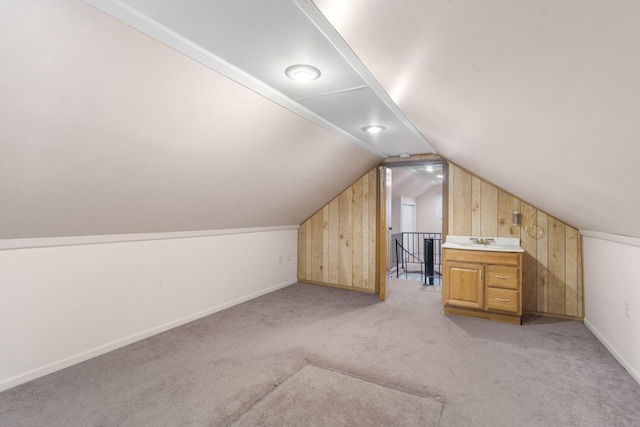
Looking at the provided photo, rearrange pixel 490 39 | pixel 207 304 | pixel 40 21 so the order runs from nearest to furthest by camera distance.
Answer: pixel 490 39
pixel 40 21
pixel 207 304

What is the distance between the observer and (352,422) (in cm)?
176

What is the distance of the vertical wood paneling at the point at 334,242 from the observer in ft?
16.4

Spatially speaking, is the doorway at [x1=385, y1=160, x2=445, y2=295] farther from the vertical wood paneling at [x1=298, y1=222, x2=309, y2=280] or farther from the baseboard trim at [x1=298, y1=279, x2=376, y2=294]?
the vertical wood paneling at [x1=298, y1=222, x2=309, y2=280]

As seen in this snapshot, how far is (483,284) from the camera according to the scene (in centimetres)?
343

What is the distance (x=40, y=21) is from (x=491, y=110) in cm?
189

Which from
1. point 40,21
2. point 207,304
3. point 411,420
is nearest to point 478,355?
point 411,420

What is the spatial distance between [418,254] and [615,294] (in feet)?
17.4

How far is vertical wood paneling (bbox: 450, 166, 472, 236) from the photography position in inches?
160

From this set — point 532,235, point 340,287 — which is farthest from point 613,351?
point 340,287

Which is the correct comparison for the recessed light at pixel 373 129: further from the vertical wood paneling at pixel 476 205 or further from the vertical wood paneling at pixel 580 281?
the vertical wood paneling at pixel 580 281

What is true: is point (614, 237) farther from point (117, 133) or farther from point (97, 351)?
point (97, 351)

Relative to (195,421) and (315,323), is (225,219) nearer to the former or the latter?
(315,323)

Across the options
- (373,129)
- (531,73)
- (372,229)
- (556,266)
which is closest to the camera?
(531,73)

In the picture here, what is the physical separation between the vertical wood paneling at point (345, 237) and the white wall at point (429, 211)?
4998mm
